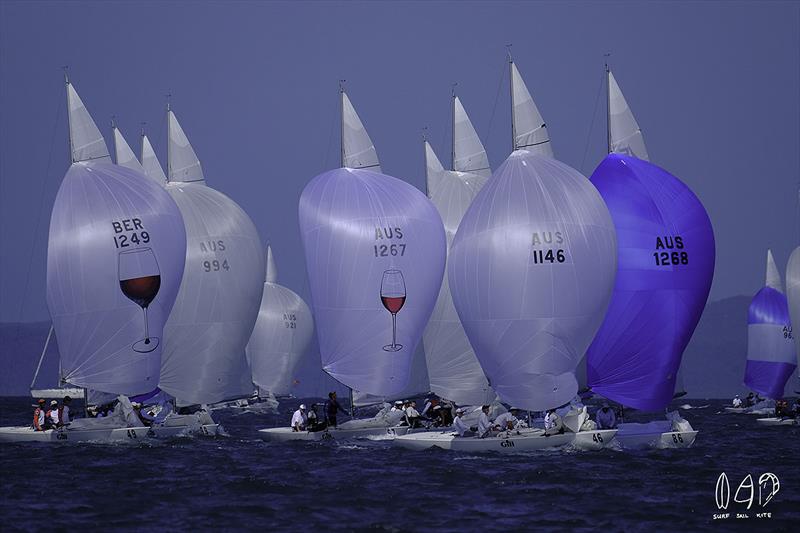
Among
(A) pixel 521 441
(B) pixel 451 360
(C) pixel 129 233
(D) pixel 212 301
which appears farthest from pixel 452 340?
(C) pixel 129 233

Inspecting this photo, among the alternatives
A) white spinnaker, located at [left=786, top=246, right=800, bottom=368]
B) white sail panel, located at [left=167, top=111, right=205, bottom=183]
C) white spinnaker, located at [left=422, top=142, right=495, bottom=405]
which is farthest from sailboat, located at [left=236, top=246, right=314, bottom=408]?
white spinnaker, located at [left=422, top=142, right=495, bottom=405]

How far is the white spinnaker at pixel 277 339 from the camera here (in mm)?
84062

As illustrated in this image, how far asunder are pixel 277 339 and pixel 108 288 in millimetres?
44847

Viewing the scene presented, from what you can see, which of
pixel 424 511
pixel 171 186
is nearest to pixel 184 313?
pixel 171 186

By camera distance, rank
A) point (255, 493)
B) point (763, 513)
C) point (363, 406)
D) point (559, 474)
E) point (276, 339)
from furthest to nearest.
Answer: point (276, 339) < point (363, 406) < point (559, 474) < point (255, 493) < point (763, 513)

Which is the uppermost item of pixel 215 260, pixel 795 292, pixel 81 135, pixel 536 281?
pixel 81 135

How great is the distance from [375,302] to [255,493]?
12822 mm

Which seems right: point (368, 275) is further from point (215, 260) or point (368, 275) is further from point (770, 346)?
point (770, 346)

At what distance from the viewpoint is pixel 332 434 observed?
4091cm

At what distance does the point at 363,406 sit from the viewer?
42125 millimetres

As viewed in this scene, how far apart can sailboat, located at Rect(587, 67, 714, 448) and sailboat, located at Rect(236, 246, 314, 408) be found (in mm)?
46502

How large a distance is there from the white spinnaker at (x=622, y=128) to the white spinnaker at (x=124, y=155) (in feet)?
59.6

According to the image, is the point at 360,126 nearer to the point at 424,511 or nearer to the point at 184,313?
the point at 184,313

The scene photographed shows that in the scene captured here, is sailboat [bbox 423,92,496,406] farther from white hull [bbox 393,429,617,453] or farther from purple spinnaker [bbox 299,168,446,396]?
white hull [bbox 393,429,617,453]
